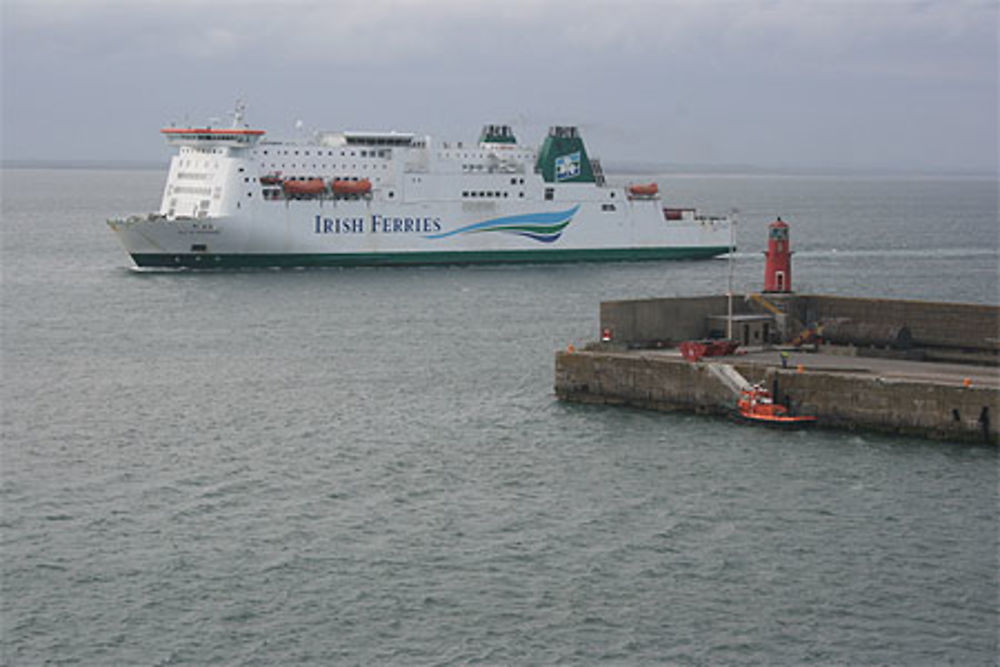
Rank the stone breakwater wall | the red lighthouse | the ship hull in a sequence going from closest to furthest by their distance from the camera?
the stone breakwater wall
the red lighthouse
the ship hull

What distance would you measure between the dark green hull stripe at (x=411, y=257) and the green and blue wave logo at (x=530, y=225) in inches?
27.5

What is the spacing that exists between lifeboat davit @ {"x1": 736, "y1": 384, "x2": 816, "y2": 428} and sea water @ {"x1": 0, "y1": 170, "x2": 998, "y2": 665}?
0.96 feet

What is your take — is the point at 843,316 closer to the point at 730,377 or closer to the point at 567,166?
the point at 730,377

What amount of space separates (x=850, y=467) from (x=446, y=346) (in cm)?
1533

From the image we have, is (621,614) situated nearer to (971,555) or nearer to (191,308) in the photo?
(971,555)

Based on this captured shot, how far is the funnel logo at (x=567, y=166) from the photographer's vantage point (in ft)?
199

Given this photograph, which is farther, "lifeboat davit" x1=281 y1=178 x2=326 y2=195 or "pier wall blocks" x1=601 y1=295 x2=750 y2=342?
"lifeboat davit" x1=281 y1=178 x2=326 y2=195

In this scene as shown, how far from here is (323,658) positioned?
610 inches

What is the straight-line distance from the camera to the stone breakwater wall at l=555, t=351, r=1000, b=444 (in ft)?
78.9

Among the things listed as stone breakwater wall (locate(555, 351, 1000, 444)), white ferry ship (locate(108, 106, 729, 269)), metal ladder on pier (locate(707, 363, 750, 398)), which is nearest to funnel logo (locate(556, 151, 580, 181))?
white ferry ship (locate(108, 106, 729, 269))

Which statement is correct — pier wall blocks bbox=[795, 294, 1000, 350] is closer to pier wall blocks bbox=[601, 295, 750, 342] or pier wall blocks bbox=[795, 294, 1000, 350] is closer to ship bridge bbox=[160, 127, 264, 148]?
pier wall blocks bbox=[601, 295, 750, 342]

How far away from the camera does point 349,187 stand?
5588 centimetres

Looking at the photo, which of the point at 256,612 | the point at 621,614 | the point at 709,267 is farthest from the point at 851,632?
the point at 709,267

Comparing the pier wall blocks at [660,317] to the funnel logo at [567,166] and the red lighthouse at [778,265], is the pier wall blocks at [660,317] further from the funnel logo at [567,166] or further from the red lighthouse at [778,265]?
the funnel logo at [567,166]
